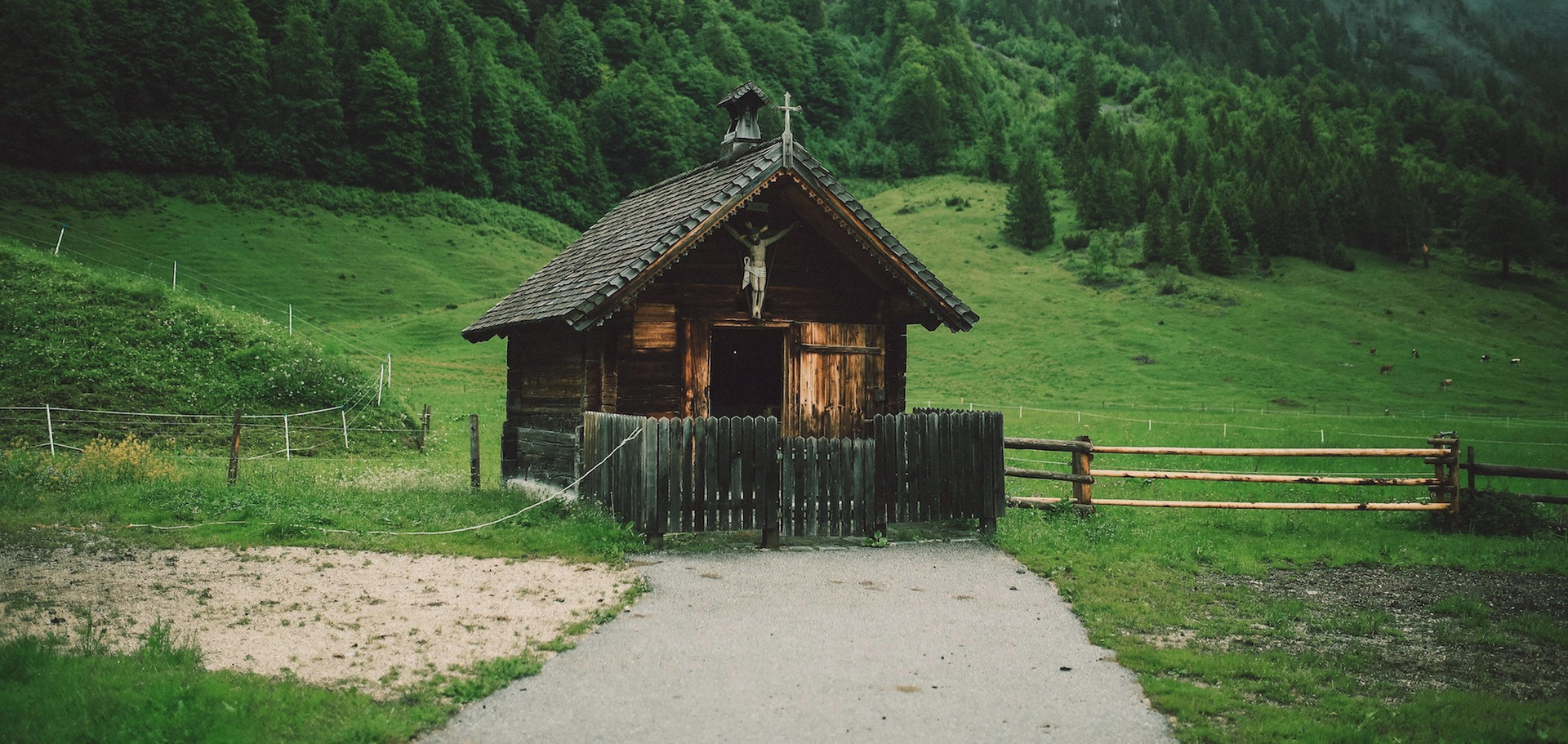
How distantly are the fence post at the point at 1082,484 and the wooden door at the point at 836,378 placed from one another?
11.4 feet

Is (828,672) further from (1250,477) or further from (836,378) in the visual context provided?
(1250,477)

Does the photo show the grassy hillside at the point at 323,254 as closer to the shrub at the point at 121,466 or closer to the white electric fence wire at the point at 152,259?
the white electric fence wire at the point at 152,259

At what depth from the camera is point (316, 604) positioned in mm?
9039

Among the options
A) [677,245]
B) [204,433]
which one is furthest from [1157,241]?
[677,245]

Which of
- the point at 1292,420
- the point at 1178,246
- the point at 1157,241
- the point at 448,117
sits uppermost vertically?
the point at 448,117

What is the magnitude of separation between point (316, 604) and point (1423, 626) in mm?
11046

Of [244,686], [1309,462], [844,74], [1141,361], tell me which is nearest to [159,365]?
[244,686]

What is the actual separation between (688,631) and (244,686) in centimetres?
349

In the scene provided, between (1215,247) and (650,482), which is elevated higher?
(1215,247)

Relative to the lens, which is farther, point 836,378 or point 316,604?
point 836,378

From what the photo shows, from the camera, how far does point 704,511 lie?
1220 centimetres

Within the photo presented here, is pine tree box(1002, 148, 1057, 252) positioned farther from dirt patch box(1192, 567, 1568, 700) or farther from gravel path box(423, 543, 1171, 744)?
gravel path box(423, 543, 1171, 744)

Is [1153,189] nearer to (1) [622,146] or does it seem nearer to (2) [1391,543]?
(1) [622,146]

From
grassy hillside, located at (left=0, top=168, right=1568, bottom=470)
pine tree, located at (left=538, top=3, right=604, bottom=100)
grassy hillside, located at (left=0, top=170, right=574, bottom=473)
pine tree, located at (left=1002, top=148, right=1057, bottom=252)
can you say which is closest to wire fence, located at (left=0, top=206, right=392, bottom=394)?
grassy hillside, located at (left=0, top=170, right=574, bottom=473)
